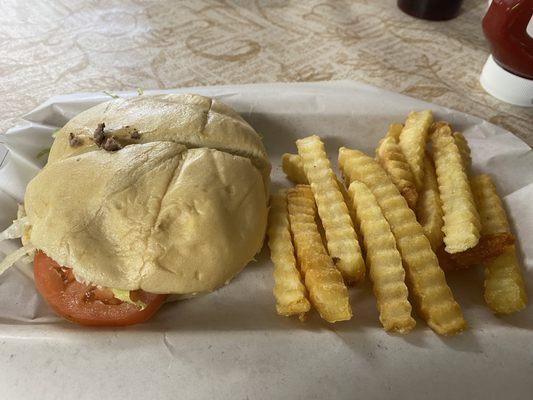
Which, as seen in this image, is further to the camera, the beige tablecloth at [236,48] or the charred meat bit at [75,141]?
the beige tablecloth at [236,48]

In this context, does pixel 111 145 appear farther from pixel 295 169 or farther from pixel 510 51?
pixel 510 51

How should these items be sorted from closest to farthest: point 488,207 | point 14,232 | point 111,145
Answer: point 111,145, point 14,232, point 488,207

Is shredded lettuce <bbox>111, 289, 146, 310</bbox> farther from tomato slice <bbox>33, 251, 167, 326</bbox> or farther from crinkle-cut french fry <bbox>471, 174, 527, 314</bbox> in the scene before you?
crinkle-cut french fry <bbox>471, 174, 527, 314</bbox>

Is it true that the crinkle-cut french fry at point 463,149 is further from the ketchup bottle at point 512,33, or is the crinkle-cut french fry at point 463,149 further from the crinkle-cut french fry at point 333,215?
the ketchup bottle at point 512,33

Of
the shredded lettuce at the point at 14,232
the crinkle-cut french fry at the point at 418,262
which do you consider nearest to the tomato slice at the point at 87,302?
the shredded lettuce at the point at 14,232

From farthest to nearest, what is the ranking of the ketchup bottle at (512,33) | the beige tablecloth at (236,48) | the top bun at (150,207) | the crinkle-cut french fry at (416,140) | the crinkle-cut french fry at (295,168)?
the beige tablecloth at (236,48)
the ketchup bottle at (512,33)
the crinkle-cut french fry at (295,168)
the crinkle-cut french fry at (416,140)
the top bun at (150,207)

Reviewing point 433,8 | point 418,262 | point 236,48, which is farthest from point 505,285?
point 433,8
